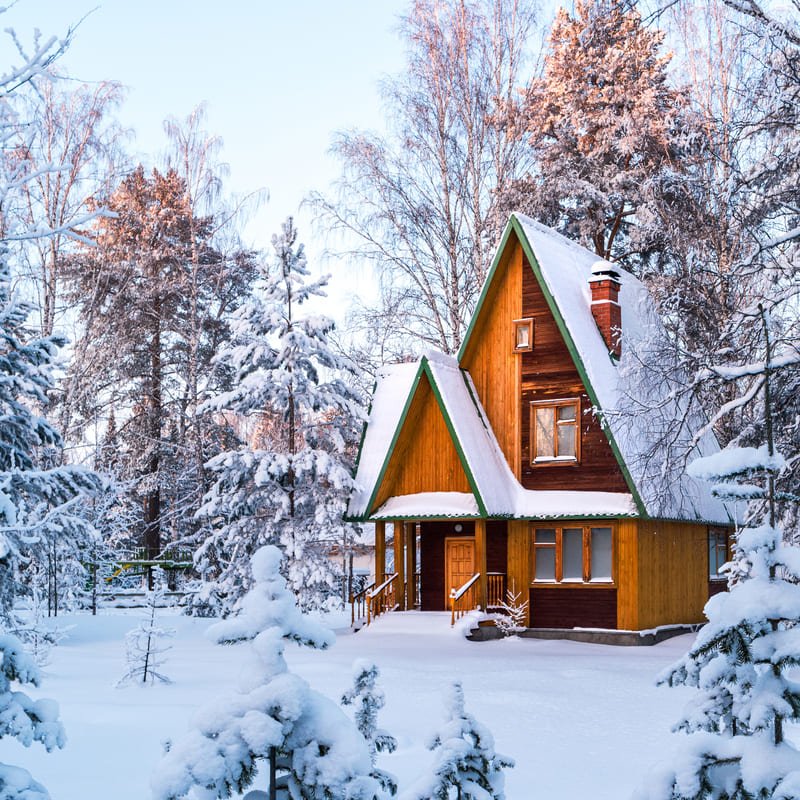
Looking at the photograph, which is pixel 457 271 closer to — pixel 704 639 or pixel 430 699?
pixel 430 699

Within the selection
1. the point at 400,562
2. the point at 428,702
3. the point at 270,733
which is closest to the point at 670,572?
the point at 400,562

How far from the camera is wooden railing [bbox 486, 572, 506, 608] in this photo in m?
21.3

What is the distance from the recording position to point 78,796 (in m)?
8.52

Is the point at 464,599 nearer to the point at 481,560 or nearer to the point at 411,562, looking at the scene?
the point at 481,560

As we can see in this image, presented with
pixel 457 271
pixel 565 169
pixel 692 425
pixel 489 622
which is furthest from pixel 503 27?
pixel 489 622

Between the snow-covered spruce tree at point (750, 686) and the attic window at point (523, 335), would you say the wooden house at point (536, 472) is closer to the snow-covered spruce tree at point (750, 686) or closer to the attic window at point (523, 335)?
the attic window at point (523, 335)

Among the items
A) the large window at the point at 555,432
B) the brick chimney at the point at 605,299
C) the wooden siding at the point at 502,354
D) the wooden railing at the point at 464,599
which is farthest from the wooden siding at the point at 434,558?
the brick chimney at the point at 605,299

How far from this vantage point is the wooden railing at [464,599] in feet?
65.8

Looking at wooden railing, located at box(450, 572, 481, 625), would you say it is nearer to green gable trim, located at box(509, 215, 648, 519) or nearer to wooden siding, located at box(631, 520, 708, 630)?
wooden siding, located at box(631, 520, 708, 630)

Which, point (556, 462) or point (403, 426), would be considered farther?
point (403, 426)

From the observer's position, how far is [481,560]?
824 inches

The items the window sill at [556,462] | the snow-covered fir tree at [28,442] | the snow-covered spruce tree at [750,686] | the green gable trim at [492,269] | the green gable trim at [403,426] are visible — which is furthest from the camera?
the green gable trim at [492,269]

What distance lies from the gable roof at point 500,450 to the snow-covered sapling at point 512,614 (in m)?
1.74

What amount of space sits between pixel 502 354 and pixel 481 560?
15.3 ft
